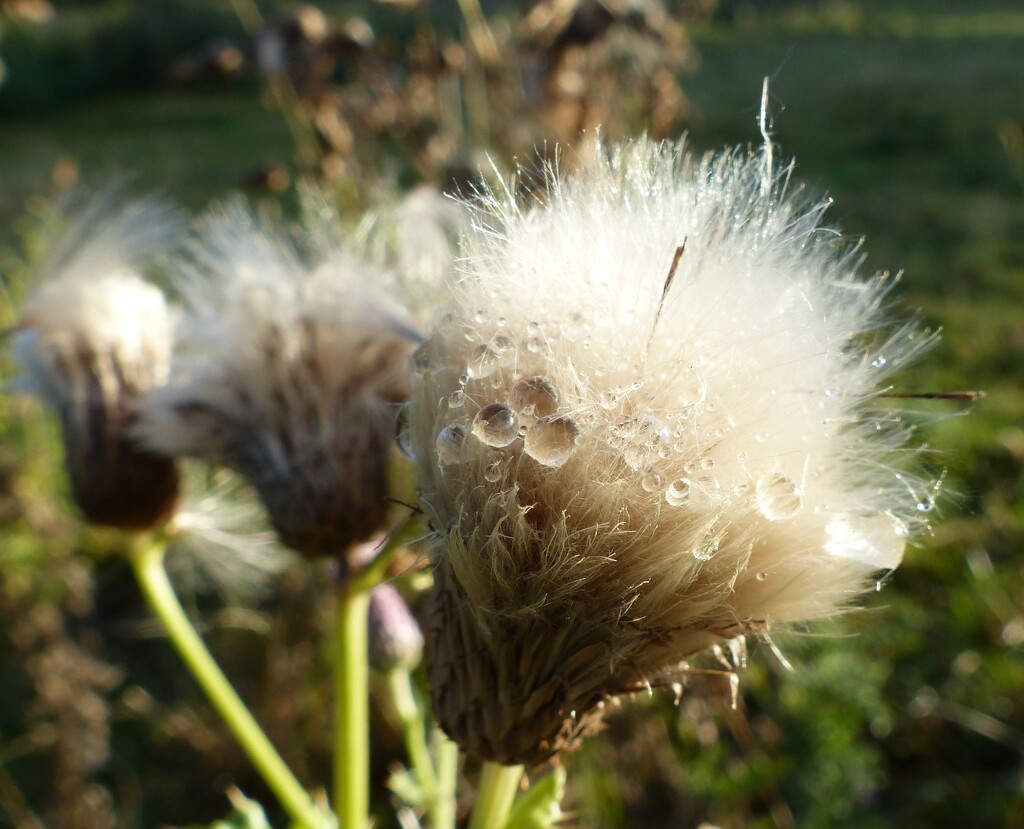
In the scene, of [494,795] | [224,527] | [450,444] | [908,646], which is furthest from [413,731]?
[908,646]

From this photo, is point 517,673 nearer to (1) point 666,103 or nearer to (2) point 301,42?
(2) point 301,42

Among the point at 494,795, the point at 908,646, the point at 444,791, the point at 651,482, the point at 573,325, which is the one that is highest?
the point at 573,325

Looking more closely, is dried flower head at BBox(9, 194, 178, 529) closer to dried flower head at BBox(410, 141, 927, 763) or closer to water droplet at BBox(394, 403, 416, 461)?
water droplet at BBox(394, 403, 416, 461)

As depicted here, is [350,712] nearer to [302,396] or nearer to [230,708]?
[230,708]

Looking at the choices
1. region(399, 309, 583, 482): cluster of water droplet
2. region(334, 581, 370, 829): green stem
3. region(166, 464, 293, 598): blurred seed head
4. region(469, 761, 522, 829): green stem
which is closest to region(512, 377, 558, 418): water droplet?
region(399, 309, 583, 482): cluster of water droplet

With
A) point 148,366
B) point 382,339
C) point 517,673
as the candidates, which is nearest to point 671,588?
point 517,673

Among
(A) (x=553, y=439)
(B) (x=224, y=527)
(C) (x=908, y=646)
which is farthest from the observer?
(C) (x=908, y=646)

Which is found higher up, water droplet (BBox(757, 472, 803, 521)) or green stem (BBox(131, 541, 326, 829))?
water droplet (BBox(757, 472, 803, 521))

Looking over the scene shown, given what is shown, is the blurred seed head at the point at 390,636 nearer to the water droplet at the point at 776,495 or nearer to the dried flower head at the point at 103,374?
the dried flower head at the point at 103,374

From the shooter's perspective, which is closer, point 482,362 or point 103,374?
point 482,362
